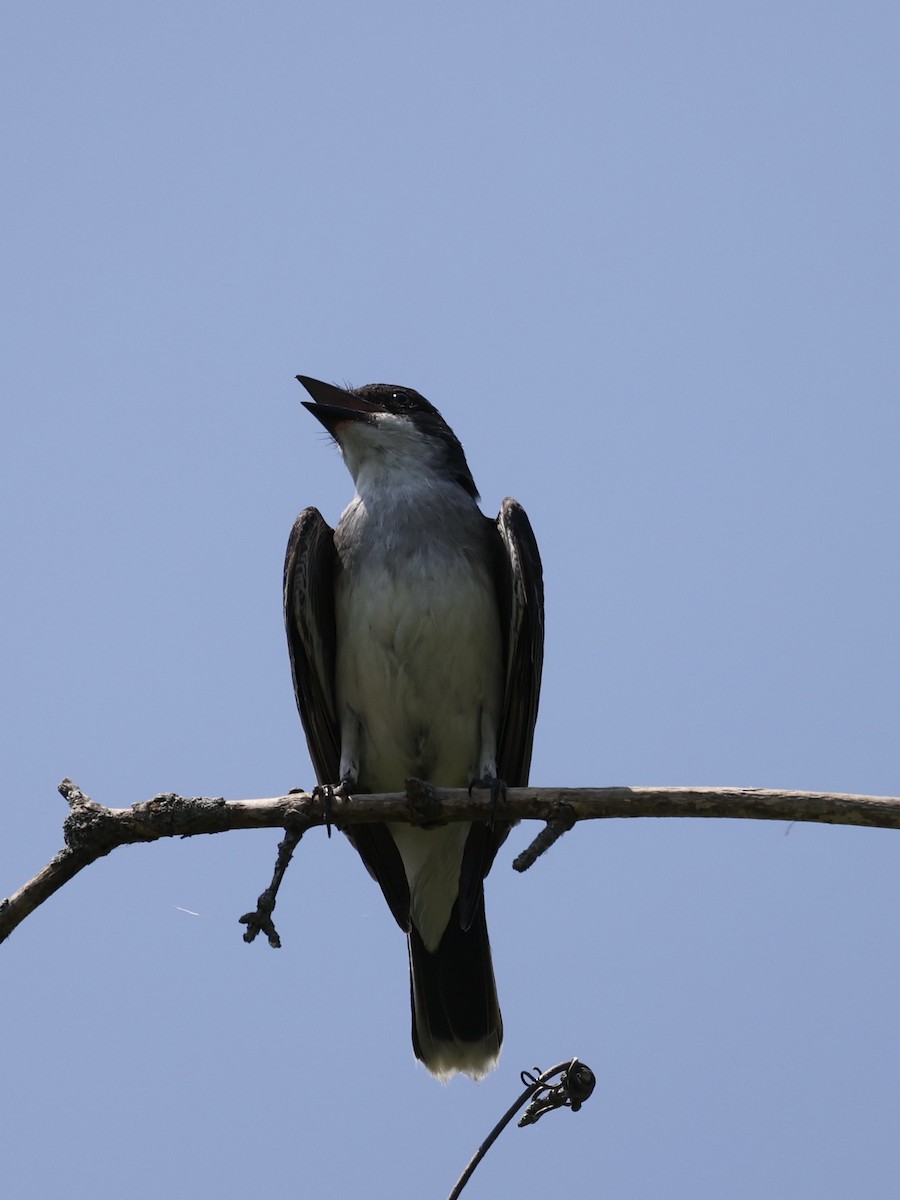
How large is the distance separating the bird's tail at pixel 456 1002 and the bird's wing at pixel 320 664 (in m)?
0.25

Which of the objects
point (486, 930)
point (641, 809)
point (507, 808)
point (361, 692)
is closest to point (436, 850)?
point (486, 930)

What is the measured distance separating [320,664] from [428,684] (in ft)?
2.21

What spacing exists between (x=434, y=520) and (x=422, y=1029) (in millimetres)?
2751

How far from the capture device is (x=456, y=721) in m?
7.55

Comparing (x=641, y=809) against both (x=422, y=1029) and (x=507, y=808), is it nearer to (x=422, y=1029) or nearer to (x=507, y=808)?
(x=507, y=808)

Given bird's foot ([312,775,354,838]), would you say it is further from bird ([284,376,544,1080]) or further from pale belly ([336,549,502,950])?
pale belly ([336,549,502,950])

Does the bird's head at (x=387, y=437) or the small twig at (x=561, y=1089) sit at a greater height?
the bird's head at (x=387, y=437)

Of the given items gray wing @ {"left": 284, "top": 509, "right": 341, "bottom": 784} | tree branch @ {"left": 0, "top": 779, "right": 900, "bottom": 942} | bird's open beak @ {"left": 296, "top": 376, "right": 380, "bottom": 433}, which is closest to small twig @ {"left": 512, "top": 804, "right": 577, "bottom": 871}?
tree branch @ {"left": 0, "top": 779, "right": 900, "bottom": 942}

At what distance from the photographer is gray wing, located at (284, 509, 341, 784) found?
7684mm

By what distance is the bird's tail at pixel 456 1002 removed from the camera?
771 cm

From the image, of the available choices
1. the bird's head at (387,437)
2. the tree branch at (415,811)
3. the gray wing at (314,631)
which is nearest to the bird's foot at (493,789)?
the tree branch at (415,811)

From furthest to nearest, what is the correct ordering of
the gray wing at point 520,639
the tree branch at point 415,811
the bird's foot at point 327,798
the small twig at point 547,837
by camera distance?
1. the gray wing at point 520,639
2. the bird's foot at point 327,798
3. the small twig at point 547,837
4. the tree branch at point 415,811

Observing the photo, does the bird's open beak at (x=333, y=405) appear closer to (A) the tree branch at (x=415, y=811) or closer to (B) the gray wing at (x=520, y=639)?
(B) the gray wing at (x=520, y=639)

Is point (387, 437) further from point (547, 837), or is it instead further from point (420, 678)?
point (547, 837)
